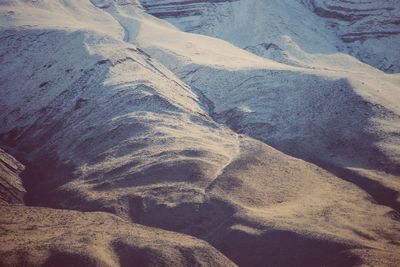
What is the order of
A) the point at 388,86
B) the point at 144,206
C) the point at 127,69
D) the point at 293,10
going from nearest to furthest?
the point at 144,206
the point at 127,69
the point at 388,86
the point at 293,10

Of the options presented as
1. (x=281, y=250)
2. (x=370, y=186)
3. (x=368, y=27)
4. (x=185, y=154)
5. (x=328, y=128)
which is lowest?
(x=368, y=27)

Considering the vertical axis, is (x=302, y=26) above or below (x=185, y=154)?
below

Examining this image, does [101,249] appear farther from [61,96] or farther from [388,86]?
[388,86]

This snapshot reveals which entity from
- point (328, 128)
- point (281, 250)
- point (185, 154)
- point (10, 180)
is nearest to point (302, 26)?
point (328, 128)

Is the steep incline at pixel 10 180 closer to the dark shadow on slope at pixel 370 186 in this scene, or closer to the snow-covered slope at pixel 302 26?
the dark shadow on slope at pixel 370 186

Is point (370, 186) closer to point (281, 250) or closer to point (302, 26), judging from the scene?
point (281, 250)

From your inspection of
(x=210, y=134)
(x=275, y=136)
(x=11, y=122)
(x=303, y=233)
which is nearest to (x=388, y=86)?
(x=275, y=136)

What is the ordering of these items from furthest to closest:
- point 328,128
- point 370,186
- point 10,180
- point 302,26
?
point 302,26 < point 328,128 < point 370,186 < point 10,180

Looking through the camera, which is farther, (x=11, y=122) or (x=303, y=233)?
(x=11, y=122)
